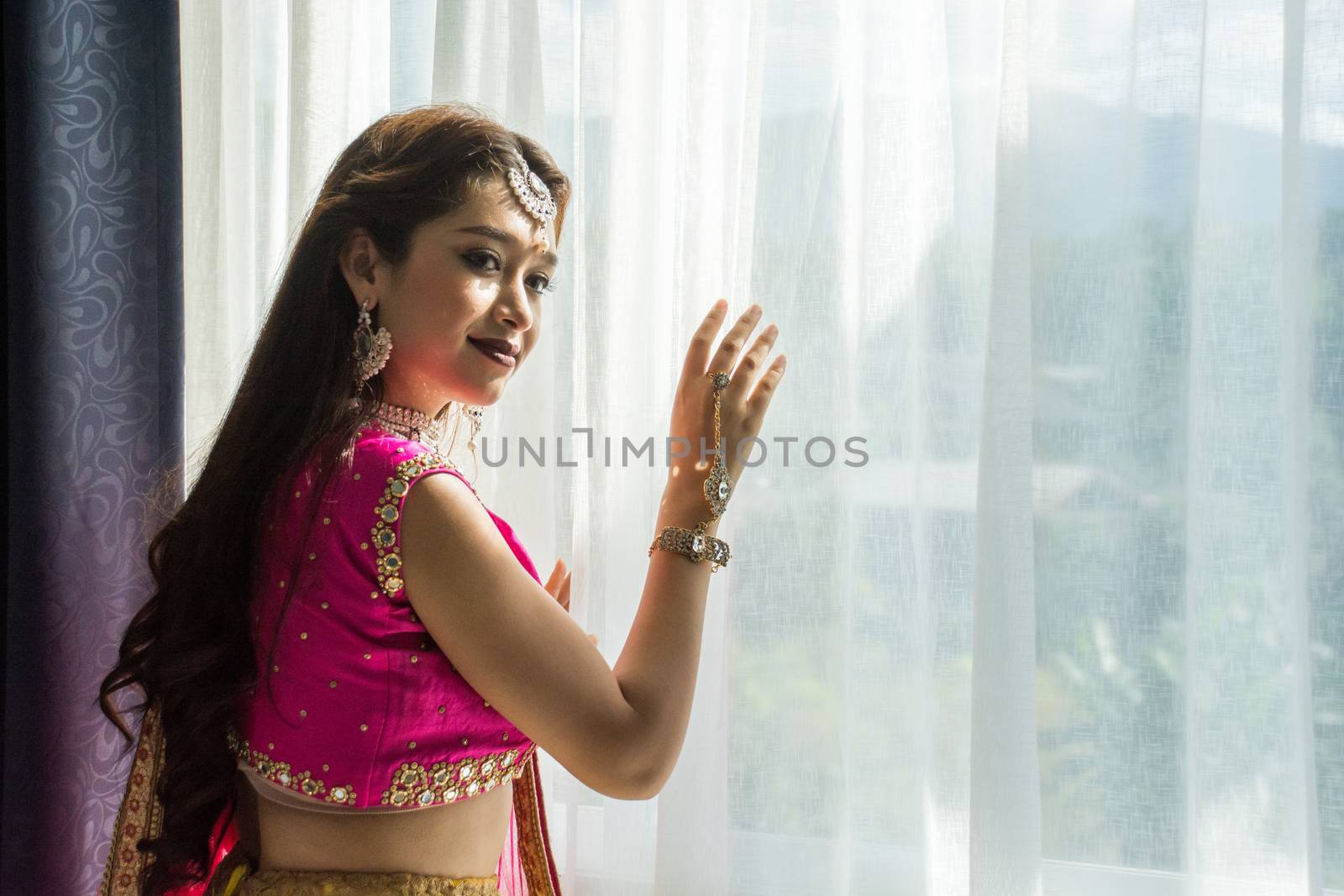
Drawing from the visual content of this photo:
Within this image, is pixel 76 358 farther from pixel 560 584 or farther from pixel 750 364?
pixel 750 364

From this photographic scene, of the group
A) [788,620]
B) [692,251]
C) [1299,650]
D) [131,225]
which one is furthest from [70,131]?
[1299,650]

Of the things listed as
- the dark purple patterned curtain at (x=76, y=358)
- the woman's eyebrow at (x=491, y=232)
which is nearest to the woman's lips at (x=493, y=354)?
the woman's eyebrow at (x=491, y=232)

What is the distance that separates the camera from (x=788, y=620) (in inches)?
47.1

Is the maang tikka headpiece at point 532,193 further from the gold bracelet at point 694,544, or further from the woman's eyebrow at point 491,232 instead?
the gold bracelet at point 694,544

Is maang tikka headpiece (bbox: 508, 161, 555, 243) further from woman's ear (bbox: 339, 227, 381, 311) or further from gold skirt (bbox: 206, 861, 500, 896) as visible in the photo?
gold skirt (bbox: 206, 861, 500, 896)

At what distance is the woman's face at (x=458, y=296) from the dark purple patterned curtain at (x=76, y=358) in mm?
622

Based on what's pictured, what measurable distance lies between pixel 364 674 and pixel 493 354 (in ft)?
1.10

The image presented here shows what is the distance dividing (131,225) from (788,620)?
3.61 feet

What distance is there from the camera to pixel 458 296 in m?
1.00

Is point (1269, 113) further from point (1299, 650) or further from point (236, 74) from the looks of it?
point (236, 74)

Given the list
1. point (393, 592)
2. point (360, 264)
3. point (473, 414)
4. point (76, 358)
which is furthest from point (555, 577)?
point (76, 358)

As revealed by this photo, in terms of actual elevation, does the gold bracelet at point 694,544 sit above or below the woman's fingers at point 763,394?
below

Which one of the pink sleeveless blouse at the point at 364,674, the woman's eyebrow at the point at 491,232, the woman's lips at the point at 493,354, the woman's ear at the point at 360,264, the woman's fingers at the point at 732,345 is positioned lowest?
the pink sleeveless blouse at the point at 364,674

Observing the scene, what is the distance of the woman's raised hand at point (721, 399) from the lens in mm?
1057
